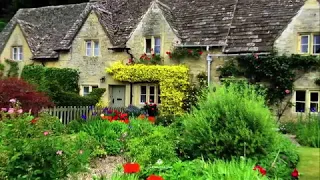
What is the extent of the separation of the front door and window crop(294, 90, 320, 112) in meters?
10.2

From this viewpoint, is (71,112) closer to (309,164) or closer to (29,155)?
(309,164)

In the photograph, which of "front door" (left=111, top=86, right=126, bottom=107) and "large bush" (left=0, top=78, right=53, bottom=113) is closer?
"large bush" (left=0, top=78, right=53, bottom=113)

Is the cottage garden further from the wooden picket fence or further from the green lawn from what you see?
the wooden picket fence

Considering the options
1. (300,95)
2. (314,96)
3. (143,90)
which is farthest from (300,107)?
(143,90)

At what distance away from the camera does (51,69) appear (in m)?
24.9

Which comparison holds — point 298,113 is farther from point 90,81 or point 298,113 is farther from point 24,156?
point 24,156

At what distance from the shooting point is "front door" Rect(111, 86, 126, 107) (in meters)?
23.6

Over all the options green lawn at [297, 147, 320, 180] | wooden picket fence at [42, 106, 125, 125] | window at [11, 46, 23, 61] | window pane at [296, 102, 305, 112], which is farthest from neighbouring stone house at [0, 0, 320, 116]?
green lawn at [297, 147, 320, 180]

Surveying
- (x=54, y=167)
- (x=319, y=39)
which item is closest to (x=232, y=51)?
(x=319, y=39)

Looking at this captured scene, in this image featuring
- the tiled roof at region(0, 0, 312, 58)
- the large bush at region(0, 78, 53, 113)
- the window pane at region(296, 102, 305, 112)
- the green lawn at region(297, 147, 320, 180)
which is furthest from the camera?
the tiled roof at region(0, 0, 312, 58)

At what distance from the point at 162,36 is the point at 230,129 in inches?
594

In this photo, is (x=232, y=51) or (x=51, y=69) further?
(x=51, y=69)

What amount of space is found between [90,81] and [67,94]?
19.8ft

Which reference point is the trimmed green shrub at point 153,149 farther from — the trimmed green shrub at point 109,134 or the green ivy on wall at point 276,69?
the green ivy on wall at point 276,69
